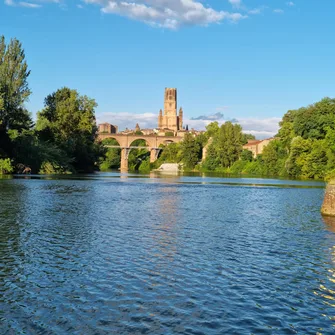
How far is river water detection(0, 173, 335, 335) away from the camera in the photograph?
847 cm

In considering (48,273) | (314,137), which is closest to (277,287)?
(48,273)

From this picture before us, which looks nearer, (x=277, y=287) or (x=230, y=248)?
(x=277, y=287)

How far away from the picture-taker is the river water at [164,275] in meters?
8.47

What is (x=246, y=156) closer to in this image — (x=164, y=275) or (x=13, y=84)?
(x=13, y=84)

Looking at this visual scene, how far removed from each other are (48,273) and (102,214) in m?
11.9

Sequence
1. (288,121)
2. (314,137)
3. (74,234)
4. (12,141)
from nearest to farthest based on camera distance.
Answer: (74,234)
(12,141)
(314,137)
(288,121)

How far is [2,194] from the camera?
3097 centimetres

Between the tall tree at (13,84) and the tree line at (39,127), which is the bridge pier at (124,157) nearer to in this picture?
the tree line at (39,127)

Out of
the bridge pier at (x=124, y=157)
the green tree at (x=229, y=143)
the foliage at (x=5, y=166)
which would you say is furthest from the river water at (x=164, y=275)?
the bridge pier at (x=124, y=157)

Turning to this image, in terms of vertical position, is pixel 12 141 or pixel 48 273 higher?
pixel 12 141

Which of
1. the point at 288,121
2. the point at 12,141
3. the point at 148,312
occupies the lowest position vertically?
the point at 148,312

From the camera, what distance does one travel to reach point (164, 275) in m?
11.6

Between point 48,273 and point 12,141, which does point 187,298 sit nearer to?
point 48,273

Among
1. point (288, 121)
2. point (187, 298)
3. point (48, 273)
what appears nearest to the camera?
point (187, 298)
